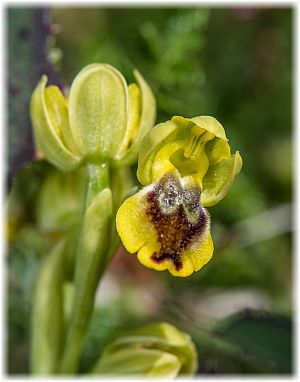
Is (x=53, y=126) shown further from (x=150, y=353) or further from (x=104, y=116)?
(x=150, y=353)

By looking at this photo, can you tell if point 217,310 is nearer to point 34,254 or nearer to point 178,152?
point 34,254

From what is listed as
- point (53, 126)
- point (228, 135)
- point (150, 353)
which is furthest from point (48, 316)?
point (228, 135)

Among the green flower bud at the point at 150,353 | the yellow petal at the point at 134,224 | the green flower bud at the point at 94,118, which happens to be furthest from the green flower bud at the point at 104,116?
the green flower bud at the point at 150,353

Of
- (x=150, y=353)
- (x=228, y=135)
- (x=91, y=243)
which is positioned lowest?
(x=228, y=135)

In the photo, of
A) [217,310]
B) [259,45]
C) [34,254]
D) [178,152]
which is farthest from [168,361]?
[259,45]

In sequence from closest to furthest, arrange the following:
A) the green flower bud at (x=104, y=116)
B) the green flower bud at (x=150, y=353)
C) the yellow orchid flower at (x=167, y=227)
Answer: the yellow orchid flower at (x=167, y=227)
the green flower bud at (x=104, y=116)
the green flower bud at (x=150, y=353)

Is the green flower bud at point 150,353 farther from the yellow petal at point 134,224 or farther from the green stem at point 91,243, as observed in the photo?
the yellow petal at point 134,224

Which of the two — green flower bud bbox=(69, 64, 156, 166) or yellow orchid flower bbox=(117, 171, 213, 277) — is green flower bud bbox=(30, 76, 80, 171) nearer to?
green flower bud bbox=(69, 64, 156, 166)
